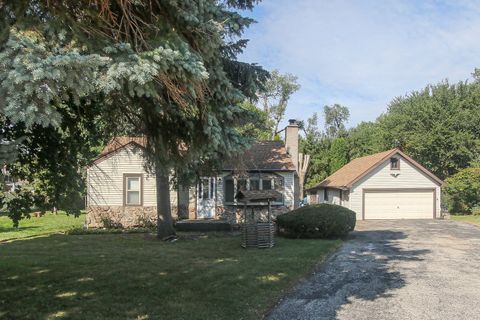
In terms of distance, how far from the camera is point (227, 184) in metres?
25.0

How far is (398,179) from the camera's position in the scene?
31938mm

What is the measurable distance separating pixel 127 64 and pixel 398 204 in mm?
30715

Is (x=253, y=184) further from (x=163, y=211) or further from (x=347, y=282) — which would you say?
(x=347, y=282)

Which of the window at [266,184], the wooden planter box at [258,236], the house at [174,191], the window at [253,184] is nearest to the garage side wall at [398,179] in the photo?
the house at [174,191]

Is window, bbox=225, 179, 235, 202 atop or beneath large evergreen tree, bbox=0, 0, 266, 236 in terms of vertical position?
beneath

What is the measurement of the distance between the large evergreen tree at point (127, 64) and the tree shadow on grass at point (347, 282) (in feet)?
11.9

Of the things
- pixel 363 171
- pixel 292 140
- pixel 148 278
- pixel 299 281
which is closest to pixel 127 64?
pixel 148 278

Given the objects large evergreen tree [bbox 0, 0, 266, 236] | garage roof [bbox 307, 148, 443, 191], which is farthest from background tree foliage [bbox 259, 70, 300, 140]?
large evergreen tree [bbox 0, 0, 266, 236]

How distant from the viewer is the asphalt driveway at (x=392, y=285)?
25.8 feet

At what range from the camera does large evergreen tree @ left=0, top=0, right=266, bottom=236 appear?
361 centimetres

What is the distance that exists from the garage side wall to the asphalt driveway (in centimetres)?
1443

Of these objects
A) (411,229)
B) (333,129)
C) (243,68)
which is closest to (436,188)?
(411,229)

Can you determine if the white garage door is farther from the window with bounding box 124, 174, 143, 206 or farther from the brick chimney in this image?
the window with bounding box 124, 174, 143, 206

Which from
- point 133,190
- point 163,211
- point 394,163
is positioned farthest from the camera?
point 394,163
